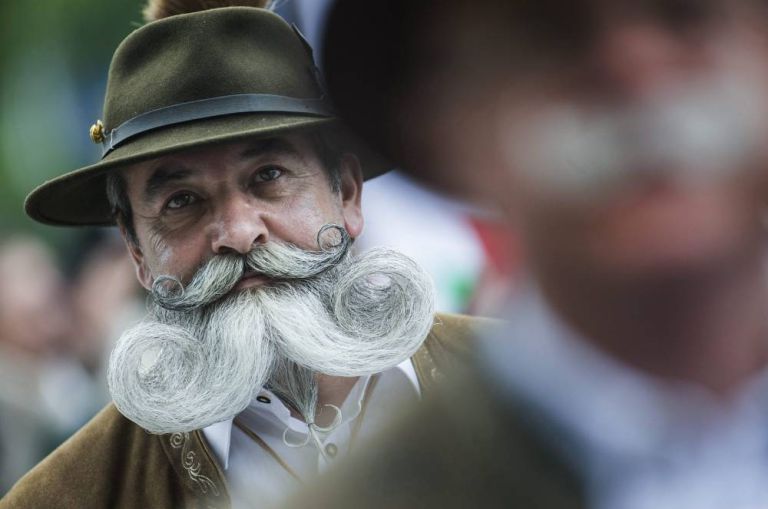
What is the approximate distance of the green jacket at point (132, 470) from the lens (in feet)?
7.52

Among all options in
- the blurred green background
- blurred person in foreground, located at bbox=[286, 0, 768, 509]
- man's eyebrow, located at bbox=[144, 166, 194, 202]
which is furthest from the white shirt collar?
the blurred green background

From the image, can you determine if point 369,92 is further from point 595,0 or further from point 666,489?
point 666,489

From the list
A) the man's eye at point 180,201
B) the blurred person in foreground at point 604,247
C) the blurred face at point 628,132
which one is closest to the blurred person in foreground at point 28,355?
the man's eye at point 180,201

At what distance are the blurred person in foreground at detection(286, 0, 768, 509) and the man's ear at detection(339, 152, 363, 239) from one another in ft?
4.40

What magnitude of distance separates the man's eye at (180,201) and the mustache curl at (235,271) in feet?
0.53

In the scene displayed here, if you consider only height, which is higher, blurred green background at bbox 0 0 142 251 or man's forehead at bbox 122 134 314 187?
man's forehead at bbox 122 134 314 187

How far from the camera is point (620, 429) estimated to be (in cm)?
110

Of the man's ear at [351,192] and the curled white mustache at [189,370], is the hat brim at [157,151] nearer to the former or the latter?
the man's ear at [351,192]

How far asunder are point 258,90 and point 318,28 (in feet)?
2.66

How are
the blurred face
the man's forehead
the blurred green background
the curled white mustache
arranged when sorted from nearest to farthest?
the blurred face → the curled white mustache → the man's forehead → the blurred green background

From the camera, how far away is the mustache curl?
2303mm

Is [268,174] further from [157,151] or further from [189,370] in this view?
[189,370]

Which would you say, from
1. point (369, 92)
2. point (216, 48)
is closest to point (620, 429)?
point (369, 92)

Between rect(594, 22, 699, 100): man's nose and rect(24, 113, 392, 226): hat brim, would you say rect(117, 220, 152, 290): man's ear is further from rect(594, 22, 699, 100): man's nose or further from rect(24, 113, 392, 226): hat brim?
rect(594, 22, 699, 100): man's nose
